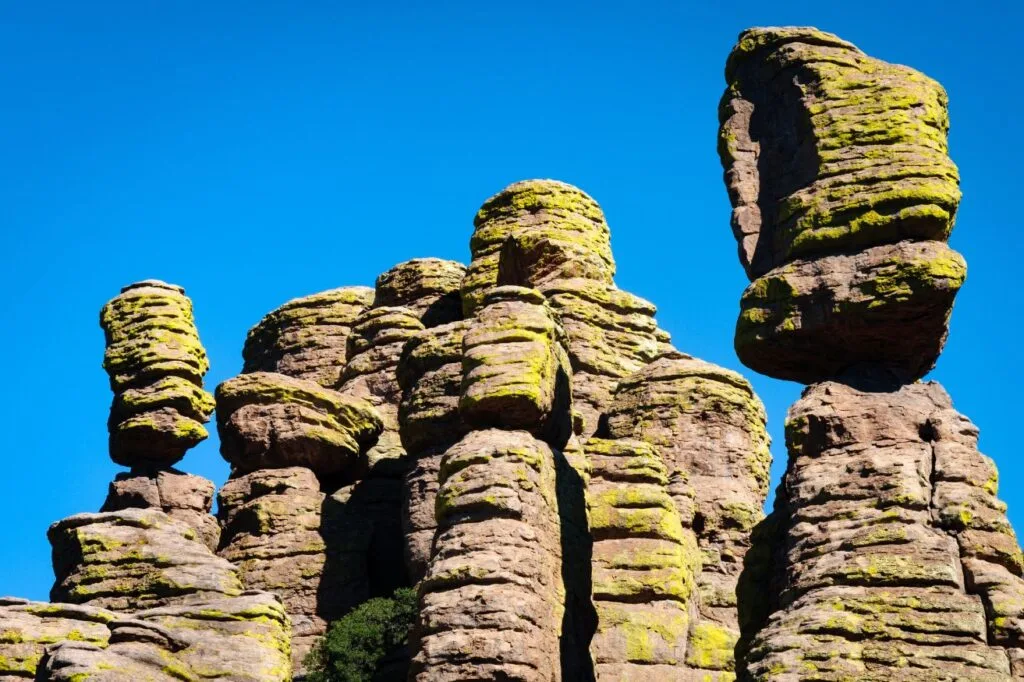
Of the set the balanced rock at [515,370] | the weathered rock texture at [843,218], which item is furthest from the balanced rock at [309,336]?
the weathered rock texture at [843,218]

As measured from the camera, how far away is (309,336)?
72.5 metres

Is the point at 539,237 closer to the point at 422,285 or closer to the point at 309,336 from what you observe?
the point at 422,285

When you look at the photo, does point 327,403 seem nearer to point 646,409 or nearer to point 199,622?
point 646,409

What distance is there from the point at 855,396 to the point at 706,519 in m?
14.7

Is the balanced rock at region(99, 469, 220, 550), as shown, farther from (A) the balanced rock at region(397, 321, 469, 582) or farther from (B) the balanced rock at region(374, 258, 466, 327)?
(B) the balanced rock at region(374, 258, 466, 327)

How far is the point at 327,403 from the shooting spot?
194 ft

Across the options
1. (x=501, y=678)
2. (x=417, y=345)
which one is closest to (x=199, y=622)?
(x=501, y=678)

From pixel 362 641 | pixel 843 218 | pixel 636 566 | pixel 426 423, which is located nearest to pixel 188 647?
pixel 362 641

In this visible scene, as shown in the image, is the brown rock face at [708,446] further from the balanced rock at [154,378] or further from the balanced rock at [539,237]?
the balanced rock at [154,378]

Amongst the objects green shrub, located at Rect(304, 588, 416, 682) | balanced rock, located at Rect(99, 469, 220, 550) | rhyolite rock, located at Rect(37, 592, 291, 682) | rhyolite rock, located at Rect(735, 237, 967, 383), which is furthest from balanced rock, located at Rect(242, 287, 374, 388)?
rhyolite rock, located at Rect(735, 237, 967, 383)

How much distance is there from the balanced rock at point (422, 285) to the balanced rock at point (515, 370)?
69.8 ft

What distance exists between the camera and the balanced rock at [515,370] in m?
45.5

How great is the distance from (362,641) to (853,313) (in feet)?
57.5

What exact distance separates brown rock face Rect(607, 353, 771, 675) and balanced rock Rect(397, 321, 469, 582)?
16.1ft
